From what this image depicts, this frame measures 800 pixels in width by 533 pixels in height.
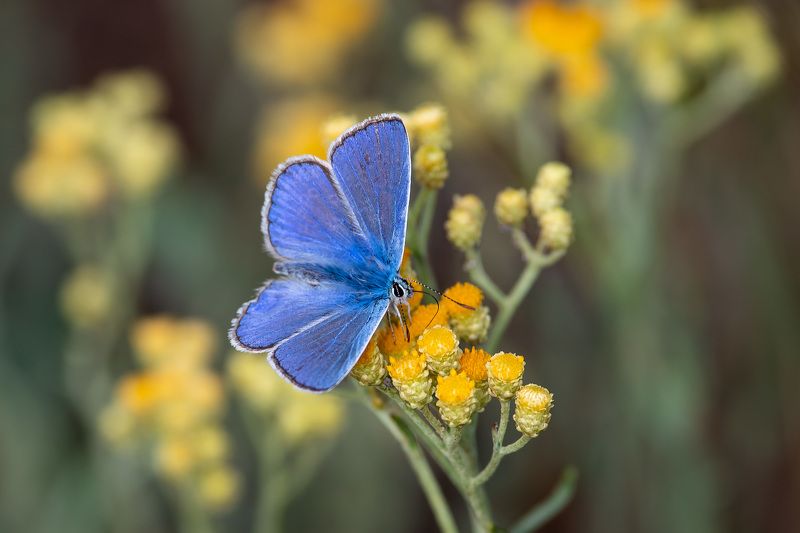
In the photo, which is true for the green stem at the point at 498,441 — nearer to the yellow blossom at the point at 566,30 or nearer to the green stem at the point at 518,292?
the green stem at the point at 518,292

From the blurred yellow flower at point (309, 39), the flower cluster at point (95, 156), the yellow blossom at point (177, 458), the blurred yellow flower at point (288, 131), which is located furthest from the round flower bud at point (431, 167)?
the blurred yellow flower at point (309, 39)

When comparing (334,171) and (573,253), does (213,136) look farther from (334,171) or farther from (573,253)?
(334,171)

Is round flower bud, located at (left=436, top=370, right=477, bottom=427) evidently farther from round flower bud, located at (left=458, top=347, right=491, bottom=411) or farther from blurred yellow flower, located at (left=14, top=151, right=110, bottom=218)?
blurred yellow flower, located at (left=14, top=151, right=110, bottom=218)

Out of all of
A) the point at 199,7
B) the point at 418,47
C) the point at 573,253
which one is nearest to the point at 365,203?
the point at 418,47

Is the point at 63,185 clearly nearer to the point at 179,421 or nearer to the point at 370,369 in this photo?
the point at 179,421

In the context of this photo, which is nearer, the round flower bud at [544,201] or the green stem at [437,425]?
the green stem at [437,425]

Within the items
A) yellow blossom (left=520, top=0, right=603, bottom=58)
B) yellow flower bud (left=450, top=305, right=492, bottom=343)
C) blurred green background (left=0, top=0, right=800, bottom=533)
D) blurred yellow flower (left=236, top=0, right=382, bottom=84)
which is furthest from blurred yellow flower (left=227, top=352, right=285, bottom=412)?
blurred yellow flower (left=236, top=0, right=382, bottom=84)

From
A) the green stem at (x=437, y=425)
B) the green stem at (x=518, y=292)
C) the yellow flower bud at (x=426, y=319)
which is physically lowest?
the green stem at (x=437, y=425)
